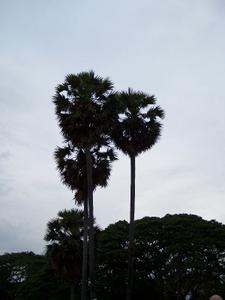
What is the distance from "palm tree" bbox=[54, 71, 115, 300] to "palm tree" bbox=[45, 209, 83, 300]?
2.40 m

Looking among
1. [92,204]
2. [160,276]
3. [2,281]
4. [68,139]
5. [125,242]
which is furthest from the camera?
[2,281]

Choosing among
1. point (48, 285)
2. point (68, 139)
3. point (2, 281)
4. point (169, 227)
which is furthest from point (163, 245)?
point (2, 281)

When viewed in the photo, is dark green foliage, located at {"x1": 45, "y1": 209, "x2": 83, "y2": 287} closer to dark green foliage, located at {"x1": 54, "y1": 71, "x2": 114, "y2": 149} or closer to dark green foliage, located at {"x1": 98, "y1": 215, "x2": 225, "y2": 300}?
dark green foliage, located at {"x1": 54, "y1": 71, "x2": 114, "y2": 149}

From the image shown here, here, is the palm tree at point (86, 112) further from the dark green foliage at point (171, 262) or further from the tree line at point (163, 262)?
the dark green foliage at point (171, 262)

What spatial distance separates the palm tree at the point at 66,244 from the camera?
101 ft

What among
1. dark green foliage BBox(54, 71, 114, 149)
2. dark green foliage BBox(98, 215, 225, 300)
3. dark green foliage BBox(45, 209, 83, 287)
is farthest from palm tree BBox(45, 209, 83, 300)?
dark green foliage BBox(98, 215, 225, 300)

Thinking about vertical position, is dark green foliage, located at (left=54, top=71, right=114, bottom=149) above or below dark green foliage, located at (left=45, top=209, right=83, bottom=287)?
above

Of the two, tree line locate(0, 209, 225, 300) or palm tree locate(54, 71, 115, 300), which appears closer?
palm tree locate(54, 71, 115, 300)

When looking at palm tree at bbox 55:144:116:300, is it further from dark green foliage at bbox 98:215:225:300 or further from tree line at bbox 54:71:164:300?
dark green foliage at bbox 98:215:225:300

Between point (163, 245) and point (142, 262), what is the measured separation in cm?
197

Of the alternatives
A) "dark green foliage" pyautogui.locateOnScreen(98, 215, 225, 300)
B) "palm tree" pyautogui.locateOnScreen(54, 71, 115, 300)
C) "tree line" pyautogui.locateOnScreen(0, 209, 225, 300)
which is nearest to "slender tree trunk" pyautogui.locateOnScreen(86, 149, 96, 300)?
"palm tree" pyautogui.locateOnScreen(54, 71, 115, 300)

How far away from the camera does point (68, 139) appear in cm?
3172

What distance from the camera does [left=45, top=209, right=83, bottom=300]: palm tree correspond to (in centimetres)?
3078

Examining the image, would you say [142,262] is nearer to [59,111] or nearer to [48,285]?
[48,285]
